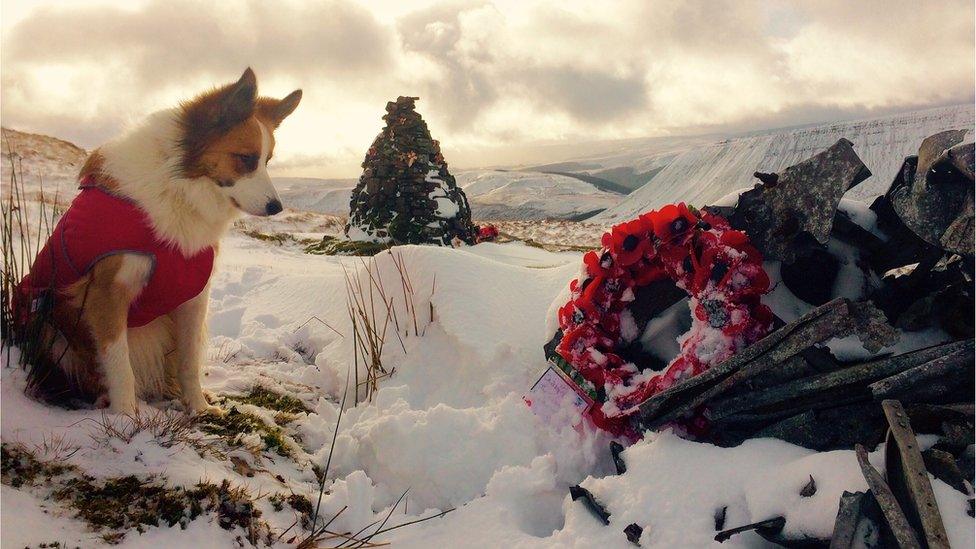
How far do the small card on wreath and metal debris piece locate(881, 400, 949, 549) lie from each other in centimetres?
143

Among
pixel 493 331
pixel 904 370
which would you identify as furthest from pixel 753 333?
pixel 493 331

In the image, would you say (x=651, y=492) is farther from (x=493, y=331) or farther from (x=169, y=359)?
(x=169, y=359)

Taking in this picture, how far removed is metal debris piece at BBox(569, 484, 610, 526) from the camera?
2029mm

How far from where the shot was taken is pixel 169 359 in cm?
324

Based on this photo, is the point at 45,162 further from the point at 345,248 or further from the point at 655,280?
the point at 655,280

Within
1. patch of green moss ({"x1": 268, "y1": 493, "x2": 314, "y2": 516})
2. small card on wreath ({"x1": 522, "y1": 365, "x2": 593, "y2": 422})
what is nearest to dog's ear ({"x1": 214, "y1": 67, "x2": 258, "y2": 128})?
patch of green moss ({"x1": 268, "y1": 493, "x2": 314, "y2": 516})

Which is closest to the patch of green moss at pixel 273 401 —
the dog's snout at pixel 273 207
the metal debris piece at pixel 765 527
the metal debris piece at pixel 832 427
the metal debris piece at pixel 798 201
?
the dog's snout at pixel 273 207

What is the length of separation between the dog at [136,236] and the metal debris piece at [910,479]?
2790mm

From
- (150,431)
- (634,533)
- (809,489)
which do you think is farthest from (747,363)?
(150,431)

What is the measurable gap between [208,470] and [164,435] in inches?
11.3

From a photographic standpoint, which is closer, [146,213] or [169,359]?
[146,213]

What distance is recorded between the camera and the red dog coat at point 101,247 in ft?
8.54

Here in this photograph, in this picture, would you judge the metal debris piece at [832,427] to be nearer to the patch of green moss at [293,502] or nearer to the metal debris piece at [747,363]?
the metal debris piece at [747,363]

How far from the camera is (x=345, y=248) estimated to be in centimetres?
1166
